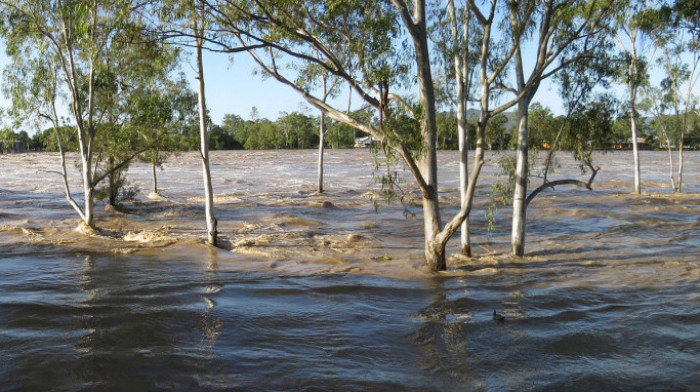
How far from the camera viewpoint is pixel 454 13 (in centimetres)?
1198

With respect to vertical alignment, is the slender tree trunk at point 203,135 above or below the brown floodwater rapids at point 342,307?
above

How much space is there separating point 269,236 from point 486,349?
31.8 feet

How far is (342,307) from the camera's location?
9391 mm

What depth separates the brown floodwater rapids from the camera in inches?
259

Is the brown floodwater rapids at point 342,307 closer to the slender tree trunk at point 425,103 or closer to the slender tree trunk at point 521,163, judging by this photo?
the slender tree trunk at point 521,163

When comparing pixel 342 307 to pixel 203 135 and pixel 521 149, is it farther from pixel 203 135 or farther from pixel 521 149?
pixel 203 135

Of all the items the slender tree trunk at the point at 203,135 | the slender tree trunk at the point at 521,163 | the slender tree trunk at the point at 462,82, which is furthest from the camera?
the slender tree trunk at the point at 203,135

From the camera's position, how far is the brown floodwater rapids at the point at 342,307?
657 cm

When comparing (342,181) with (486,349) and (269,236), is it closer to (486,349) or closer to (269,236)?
(269,236)

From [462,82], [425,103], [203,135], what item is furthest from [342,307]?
[203,135]

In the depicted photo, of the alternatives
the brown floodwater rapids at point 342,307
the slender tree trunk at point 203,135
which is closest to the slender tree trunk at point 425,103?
the brown floodwater rapids at point 342,307

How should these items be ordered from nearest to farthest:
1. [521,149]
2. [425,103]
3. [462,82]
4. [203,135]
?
[425,103], [462,82], [521,149], [203,135]

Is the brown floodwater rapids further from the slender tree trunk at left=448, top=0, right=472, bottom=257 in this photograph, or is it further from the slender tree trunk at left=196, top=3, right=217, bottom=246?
the slender tree trunk at left=448, top=0, right=472, bottom=257

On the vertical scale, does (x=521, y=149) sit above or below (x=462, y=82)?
below
